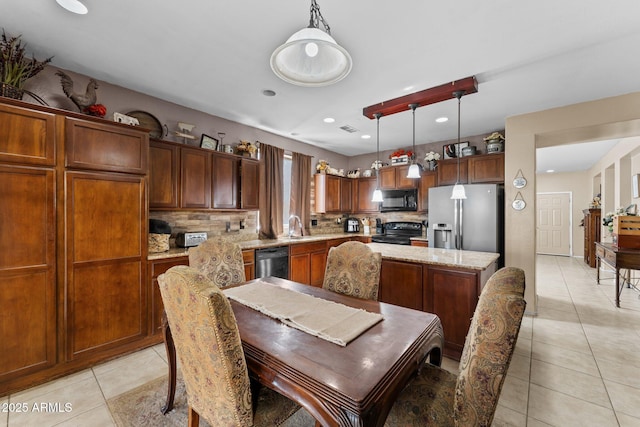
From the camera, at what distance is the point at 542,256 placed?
316 inches

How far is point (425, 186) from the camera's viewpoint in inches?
194

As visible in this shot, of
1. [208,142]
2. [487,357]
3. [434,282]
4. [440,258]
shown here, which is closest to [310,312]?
[487,357]

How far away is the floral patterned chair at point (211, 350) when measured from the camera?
39.8 inches

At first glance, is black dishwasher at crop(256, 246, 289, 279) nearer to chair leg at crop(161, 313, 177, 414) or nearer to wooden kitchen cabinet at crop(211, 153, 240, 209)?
wooden kitchen cabinet at crop(211, 153, 240, 209)

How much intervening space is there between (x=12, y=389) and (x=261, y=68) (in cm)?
321

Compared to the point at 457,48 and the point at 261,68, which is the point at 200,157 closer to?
the point at 261,68

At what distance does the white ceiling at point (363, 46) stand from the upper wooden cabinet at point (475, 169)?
910 millimetres

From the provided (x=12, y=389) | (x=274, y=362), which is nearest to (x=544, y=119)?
(x=274, y=362)

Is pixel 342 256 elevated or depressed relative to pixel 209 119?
depressed

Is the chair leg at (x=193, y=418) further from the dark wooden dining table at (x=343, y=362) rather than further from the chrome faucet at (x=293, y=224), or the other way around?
the chrome faucet at (x=293, y=224)

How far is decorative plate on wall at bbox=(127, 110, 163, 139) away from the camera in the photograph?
3.06m

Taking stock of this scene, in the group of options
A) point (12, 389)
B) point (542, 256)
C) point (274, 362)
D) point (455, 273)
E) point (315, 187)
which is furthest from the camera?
point (542, 256)

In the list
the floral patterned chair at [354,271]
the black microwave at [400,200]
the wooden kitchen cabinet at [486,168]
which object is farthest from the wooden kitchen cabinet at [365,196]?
the floral patterned chair at [354,271]

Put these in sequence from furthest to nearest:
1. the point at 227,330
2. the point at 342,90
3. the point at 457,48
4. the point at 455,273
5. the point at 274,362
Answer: the point at 342,90 → the point at 455,273 → the point at 457,48 → the point at 274,362 → the point at 227,330
